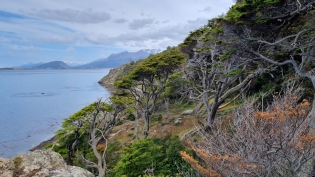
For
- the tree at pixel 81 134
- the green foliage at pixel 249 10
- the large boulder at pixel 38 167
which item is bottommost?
the tree at pixel 81 134

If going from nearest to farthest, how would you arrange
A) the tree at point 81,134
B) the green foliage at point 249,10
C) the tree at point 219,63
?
1. the green foliage at point 249,10
2. the tree at point 219,63
3. the tree at point 81,134

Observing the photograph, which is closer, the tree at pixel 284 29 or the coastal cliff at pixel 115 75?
the tree at pixel 284 29

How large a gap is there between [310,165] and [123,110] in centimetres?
1540

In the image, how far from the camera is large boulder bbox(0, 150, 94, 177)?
564 centimetres

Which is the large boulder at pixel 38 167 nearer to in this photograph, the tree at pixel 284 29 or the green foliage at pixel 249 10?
the green foliage at pixel 249 10

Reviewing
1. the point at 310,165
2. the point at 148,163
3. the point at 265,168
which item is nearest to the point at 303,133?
the point at 310,165

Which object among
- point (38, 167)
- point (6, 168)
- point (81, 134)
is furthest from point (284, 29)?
point (81, 134)

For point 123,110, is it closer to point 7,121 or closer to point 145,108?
point 145,108

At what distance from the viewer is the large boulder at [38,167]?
5645 millimetres

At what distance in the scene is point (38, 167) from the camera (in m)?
5.98

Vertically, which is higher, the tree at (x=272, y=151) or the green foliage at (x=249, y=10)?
the green foliage at (x=249, y=10)

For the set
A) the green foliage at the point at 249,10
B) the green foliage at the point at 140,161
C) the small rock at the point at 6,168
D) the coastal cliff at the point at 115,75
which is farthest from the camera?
the coastal cliff at the point at 115,75

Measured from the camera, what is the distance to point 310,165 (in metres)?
6.75

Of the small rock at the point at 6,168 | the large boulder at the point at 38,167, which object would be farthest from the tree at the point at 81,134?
the small rock at the point at 6,168
